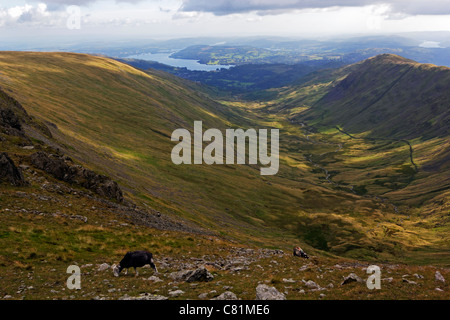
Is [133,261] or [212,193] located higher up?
[133,261]

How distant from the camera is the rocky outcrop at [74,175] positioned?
143 ft

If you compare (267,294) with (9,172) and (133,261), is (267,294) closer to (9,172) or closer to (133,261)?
(133,261)

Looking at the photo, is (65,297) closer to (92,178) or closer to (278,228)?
(92,178)

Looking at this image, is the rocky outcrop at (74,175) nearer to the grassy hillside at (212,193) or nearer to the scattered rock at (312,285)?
the grassy hillside at (212,193)

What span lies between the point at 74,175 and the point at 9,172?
1120 cm

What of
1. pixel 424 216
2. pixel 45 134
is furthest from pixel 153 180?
pixel 424 216

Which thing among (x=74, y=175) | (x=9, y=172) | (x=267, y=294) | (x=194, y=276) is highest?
(x=9, y=172)

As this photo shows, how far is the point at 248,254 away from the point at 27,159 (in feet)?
114

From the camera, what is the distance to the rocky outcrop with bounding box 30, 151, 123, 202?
43.5 m

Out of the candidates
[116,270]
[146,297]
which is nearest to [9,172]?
[116,270]


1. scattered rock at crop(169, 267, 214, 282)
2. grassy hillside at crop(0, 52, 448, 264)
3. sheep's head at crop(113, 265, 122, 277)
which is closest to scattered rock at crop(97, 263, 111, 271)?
sheep's head at crop(113, 265, 122, 277)

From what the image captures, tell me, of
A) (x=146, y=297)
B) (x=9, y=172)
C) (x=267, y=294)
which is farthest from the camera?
(x=9, y=172)

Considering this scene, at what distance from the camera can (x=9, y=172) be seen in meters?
35.2
